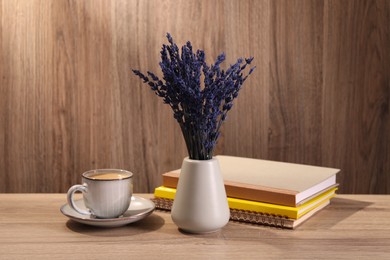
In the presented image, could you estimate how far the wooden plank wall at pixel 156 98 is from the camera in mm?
1850

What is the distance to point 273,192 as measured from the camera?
46.5 inches

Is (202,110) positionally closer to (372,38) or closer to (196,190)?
(196,190)

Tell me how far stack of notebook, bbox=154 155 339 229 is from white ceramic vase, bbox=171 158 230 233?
0.10 metres

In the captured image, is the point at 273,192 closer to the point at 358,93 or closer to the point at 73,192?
the point at 73,192

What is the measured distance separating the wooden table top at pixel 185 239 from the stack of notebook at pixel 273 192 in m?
0.02

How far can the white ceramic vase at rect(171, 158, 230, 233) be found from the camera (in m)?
1.10

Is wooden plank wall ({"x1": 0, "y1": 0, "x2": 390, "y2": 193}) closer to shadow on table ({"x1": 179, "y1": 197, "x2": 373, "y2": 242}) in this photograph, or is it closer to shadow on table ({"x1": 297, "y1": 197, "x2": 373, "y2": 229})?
shadow on table ({"x1": 297, "y1": 197, "x2": 373, "y2": 229})

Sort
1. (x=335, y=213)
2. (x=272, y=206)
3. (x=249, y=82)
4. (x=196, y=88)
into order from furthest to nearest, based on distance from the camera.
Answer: (x=249, y=82)
(x=335, y=213)
(x=272, y=206)
(x=196, y=88)

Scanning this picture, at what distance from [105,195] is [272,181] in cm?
37

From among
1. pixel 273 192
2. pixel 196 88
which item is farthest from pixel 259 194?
pixel 196 88

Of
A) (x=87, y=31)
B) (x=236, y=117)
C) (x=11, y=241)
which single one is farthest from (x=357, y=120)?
(x=11, y=241)

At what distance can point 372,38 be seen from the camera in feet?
6.12

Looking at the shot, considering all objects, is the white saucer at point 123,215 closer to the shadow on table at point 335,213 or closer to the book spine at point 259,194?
the book spine at point 259,194

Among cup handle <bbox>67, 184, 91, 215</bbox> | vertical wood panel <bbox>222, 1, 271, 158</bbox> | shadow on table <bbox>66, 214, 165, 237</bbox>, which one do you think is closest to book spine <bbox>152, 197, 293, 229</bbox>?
shadow on table <bbox>66, 214, 165, 237</bbox>
